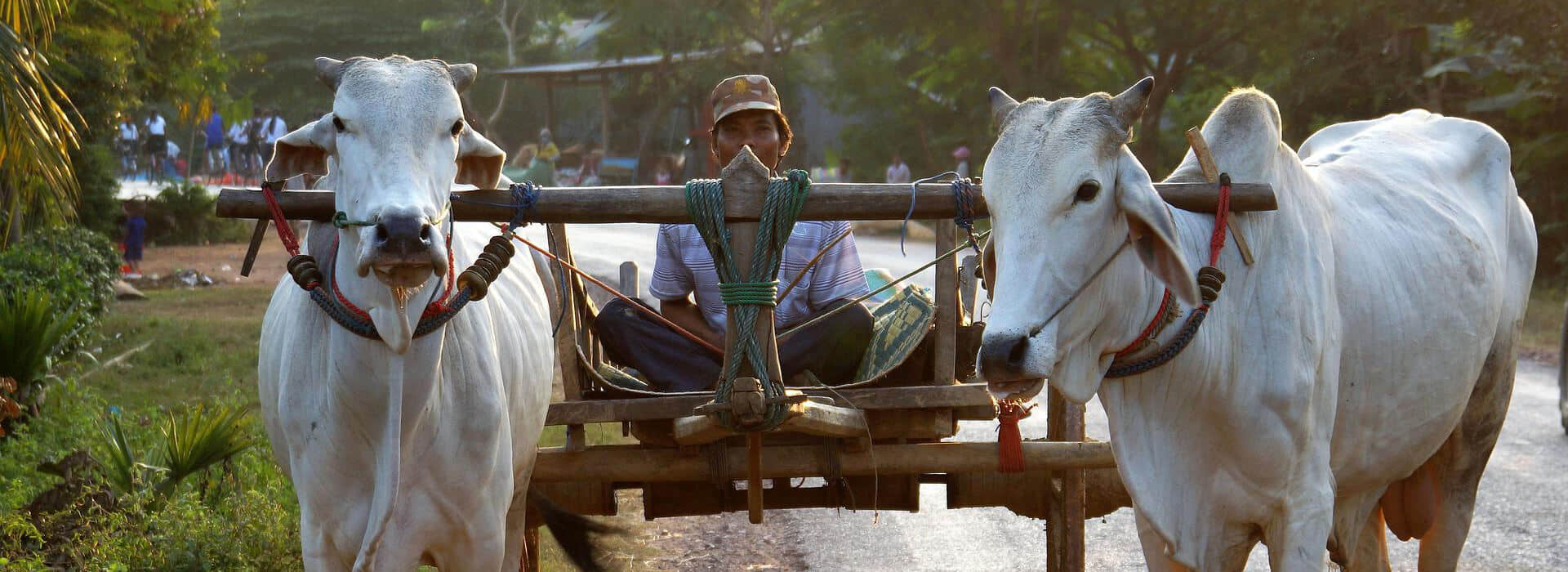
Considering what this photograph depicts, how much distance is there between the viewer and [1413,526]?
463 centimetres

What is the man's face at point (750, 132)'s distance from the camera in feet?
17.3

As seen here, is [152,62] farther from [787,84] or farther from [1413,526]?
[787,84]

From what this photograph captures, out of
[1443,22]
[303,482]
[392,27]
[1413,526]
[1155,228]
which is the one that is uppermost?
[392,27]

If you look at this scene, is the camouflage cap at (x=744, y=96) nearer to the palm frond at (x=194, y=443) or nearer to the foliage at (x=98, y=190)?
the palm frond at (x=194, y=443)

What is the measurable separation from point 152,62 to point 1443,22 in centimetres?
1266

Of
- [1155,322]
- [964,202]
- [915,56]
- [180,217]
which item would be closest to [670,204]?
[964,202]

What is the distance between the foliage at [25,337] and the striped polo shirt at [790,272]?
335 cm

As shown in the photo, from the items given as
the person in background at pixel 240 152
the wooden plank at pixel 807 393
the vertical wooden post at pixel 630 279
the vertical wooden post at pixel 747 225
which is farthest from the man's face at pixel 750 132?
the person in background at pixel 240 152

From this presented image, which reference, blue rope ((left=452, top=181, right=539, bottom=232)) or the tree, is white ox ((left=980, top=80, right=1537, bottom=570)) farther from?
the tree

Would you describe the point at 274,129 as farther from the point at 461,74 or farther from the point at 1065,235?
the point at 1065,235

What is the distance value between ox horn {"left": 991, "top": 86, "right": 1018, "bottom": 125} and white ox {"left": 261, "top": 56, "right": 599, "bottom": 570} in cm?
113

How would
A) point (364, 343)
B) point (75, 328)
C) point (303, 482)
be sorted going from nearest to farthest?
point (364, 343) → point (303, 482) → point (75, 328)

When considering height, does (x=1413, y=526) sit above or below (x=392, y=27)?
below

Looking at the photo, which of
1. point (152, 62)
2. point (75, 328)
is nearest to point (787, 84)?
point (152, 62)
